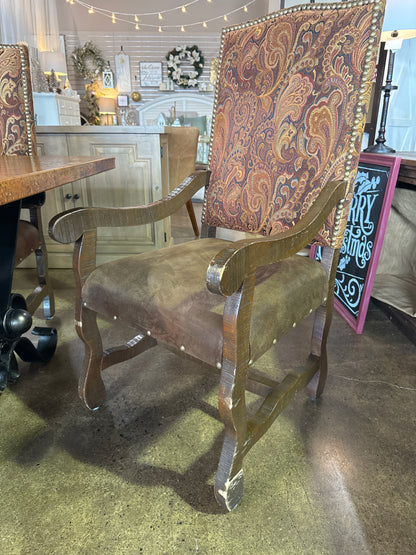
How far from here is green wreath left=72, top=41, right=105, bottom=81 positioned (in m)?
6.83

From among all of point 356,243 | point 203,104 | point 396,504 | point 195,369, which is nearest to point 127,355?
point 195,369

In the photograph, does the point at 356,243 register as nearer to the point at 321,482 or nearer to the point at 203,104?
the point at 321,482

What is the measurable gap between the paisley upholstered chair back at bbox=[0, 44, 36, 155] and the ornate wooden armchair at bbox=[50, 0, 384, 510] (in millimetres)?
784

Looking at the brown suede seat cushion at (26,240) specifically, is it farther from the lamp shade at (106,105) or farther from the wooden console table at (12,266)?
the lamp shade at (106,105)

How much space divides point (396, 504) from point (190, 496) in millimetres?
495

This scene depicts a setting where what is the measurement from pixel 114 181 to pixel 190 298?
5.56 feet

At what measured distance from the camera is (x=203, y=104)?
6.95 metres

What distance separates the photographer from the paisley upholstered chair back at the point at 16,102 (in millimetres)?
1459

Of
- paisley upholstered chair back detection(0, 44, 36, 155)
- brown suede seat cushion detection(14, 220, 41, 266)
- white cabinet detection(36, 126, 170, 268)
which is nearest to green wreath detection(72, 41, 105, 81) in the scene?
white cabinet detection(36, 126, 170, 268)

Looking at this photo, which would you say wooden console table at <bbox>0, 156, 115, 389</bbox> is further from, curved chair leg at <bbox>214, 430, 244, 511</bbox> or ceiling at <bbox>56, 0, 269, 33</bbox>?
ceiling at <bbox>56, 0, 269, 33</bbox>

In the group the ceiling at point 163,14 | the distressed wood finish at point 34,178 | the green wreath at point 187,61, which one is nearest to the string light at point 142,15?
the ceiling at point 163,14

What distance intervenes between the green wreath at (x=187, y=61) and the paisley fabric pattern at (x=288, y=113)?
625cm

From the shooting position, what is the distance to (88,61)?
6945mm

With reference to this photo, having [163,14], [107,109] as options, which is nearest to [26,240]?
[107,109]
